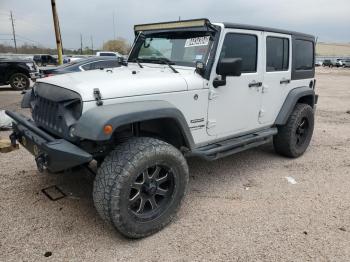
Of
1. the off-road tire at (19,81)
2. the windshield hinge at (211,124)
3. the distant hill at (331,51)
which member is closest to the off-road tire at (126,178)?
the windshield hinge at (211,124)

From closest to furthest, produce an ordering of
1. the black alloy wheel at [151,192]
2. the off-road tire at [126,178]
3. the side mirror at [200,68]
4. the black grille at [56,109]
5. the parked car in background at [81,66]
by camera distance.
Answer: the off-road tire at [126,178], the black grille at [56,109], the black alloy wheel at [151,192], the side mirror at [200,68], the parked car in background at [81,66]

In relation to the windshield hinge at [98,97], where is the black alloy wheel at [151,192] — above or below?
below

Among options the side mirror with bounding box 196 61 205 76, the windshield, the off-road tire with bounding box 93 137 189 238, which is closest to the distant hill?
the windshield

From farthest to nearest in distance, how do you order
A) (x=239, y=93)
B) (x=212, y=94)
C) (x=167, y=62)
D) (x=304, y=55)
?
(x=304, y=55) → (x=239, y=93) → (x=167, y=62) → (x=212, y=94)

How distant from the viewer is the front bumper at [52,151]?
8.49 feet

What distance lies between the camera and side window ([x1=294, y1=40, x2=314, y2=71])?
4926 mm

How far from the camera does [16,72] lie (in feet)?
41.5

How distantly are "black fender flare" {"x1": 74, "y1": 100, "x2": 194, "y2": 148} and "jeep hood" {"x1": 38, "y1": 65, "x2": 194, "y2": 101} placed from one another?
117 millimetres

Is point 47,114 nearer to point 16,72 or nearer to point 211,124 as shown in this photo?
point 211,124

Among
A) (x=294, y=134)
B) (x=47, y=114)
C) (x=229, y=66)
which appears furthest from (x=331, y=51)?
(x=47, y=114)

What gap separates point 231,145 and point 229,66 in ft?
3.33

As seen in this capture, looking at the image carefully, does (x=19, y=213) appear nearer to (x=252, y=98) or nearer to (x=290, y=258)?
(x=290, y=258)

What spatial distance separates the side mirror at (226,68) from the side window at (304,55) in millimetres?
1952

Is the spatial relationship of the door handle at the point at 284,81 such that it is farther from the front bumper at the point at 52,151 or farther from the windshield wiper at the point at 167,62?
the front bumper at the point at 52,151
